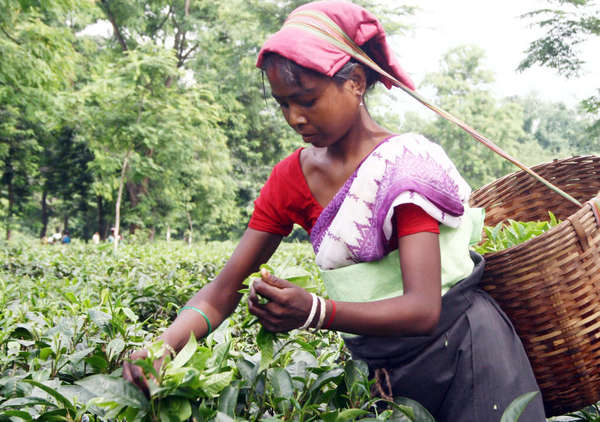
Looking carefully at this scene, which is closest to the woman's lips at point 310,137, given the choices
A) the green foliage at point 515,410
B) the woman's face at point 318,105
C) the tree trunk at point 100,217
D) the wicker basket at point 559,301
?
the woman's face at point 318,105

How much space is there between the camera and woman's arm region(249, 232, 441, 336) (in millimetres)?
1090

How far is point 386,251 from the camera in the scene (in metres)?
1.30

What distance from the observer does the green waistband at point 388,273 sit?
129cm

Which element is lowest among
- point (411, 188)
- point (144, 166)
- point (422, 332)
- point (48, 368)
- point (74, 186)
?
point (74, 186)

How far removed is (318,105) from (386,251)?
442mm

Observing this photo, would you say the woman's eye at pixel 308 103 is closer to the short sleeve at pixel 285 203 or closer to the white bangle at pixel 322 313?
the short sleeve at pixel 285 203

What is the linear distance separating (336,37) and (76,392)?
1.11 meters

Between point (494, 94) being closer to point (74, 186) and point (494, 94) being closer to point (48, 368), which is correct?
point (74, 186)

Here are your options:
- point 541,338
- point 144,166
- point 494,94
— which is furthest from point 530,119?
point 541,338

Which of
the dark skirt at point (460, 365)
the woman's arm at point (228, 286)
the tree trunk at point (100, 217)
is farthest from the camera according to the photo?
the tree trunk at point (100, 217)

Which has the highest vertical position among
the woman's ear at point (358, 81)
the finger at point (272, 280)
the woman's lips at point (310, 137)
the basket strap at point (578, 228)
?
the woman's ear at point (358, 81)

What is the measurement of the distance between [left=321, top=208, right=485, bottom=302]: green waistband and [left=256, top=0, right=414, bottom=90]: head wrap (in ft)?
1.59

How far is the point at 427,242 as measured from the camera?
1.21m

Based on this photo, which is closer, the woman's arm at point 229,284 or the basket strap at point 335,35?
the basket strap at point 335,35
